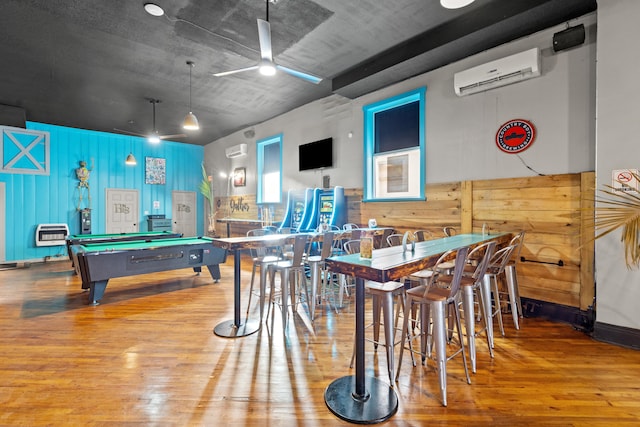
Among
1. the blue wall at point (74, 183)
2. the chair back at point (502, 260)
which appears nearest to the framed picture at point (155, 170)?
the blue wall at point (74, 183)

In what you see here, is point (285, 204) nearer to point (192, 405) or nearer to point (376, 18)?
point (376, 18)

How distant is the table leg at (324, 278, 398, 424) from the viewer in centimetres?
186

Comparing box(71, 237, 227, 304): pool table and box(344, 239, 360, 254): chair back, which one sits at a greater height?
box(344, 239, 360, 254): chair back

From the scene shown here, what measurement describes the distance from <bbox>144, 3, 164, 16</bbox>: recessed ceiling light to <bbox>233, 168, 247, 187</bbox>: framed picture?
17.0 feet

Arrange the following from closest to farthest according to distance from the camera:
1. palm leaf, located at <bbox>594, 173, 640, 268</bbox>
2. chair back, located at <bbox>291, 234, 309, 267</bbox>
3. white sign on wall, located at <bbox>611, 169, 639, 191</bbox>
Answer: palm leaf, located at <bbox>594, 173, 640, 268</bbox> → white sign on wall, located at <bbox>611, 169, 639, 191</bbox> → chair back, located at <bbox>291, 234, 309, 267</bbox>

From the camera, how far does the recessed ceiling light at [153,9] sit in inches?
128

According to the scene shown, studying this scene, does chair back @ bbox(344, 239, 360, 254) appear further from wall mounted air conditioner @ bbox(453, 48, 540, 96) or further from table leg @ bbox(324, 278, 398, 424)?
wall mounted air conditioner @ bbox(453, 48, 540, 96)

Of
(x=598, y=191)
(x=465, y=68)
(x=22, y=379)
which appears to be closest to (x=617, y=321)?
(x=598, y=191)

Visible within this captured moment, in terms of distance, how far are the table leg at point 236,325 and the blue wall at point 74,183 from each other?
278 inches

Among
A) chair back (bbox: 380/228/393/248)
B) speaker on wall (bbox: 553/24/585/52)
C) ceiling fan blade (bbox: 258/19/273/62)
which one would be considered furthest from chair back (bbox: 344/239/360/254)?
speaker on wall (bbox: 553/24/585/52)

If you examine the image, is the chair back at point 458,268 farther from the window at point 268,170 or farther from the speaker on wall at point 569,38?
the window at point 268,170

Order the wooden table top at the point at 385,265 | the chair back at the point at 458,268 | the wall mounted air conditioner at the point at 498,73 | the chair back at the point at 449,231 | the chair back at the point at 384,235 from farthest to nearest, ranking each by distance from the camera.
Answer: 1. the chair back at the point at 384,235
2. the chair back at the point at 449,231
3. the wall mounted air conditioner at the point at 498,73
4. the chair back at the point at 458,268
5. the wooden table top at the point at 385,265

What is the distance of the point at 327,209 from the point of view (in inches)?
224

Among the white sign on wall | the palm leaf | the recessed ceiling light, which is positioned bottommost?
the palm leaf
